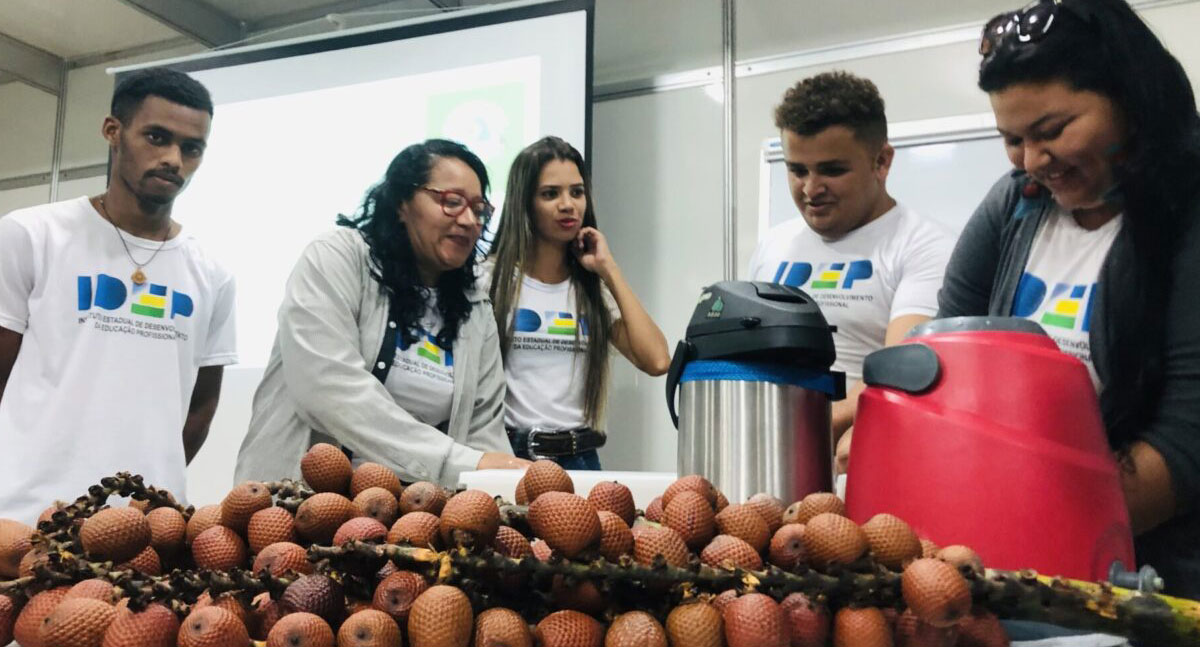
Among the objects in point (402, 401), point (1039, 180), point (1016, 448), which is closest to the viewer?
point (1016, 448)

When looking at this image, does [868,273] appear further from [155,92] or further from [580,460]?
[155,92]

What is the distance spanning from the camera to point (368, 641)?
39 centimetres

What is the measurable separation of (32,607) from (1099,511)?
2.07ft

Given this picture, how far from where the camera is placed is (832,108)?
5.81 ft

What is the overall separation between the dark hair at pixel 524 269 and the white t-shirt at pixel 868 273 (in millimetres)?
486

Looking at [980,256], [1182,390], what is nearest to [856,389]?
[980,256]

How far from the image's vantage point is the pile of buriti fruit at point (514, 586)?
0.40m

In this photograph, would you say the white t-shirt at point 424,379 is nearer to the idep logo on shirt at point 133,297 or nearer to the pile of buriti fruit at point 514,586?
the idep logo on shirt at point 133,297

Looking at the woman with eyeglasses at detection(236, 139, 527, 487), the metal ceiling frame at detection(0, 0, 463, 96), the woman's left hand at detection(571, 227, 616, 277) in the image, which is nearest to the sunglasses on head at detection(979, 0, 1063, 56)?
the woman with eyeglasses at detection(236, 139, 527, 487)

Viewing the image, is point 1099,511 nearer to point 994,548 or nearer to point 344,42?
point 994,548

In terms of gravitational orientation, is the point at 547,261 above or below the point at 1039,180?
Result: above

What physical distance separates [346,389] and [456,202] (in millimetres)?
437

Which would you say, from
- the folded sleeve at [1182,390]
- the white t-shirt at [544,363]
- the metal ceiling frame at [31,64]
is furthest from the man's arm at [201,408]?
the metal ceiling frame at [31,64]

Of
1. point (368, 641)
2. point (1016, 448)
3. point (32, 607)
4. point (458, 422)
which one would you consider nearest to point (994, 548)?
point (1016, 448)
